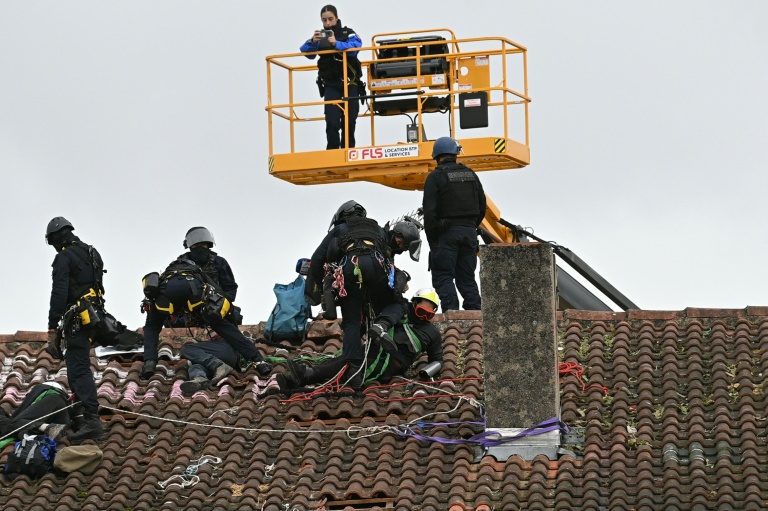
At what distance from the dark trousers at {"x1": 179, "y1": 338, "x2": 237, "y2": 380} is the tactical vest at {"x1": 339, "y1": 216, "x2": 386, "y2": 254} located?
2107 mm

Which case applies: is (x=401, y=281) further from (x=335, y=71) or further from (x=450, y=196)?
(x=335, y=71)

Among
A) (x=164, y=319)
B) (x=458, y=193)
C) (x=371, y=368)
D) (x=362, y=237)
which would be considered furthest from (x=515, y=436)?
(x=164, y=319)

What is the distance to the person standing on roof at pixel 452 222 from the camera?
23.5 metres

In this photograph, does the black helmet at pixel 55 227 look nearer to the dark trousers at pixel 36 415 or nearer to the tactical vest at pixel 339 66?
the dark trousers at pixel 36 415

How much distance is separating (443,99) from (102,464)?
8627 mm

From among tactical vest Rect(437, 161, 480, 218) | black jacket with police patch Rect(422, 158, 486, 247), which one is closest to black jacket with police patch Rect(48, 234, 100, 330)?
black jacket with police patch Rect(422, 158, 486, 247)

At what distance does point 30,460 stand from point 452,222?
20.1ft

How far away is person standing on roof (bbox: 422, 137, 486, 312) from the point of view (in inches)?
926

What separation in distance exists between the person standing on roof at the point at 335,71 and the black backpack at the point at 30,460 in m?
7.99

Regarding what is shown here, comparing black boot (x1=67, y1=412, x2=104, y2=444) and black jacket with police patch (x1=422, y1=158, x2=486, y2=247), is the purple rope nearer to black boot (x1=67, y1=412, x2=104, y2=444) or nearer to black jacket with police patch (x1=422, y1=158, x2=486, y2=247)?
black boot (x1=67, y1=412, x2=104, y2=444)

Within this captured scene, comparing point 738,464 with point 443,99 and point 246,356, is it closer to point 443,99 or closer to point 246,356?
point 246,356

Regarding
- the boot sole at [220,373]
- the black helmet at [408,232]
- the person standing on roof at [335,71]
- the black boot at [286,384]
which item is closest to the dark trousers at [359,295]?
the black boot at [286,384]

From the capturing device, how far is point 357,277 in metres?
21.3

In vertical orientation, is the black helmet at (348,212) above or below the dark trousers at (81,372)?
above
